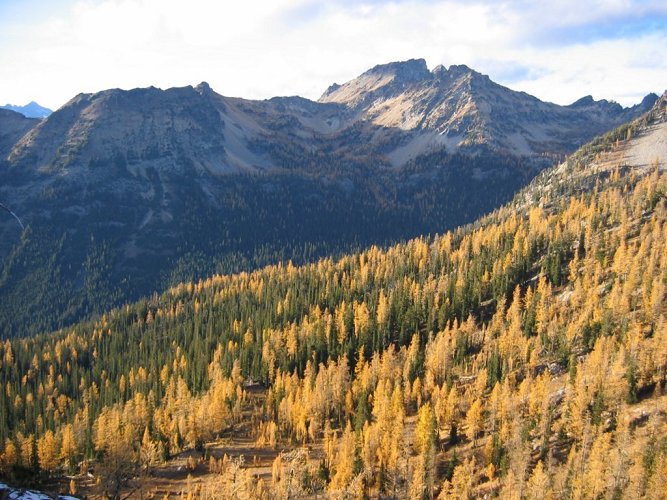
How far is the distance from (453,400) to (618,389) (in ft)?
112

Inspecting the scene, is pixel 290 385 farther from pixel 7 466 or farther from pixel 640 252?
pixel 640 252

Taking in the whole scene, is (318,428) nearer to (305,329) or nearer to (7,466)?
(305,329)

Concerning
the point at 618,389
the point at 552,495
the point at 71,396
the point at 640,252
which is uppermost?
the point at 640,252

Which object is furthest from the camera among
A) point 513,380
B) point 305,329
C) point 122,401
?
point 305,329

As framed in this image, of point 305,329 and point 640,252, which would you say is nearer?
point 640,252

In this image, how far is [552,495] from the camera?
92.2 m

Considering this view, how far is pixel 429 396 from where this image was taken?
13962 centimetres

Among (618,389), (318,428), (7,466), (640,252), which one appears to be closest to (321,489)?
(318,428)

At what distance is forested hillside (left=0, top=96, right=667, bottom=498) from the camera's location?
10112cm

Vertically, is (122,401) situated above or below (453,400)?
below

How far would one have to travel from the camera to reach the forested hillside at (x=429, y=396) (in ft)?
332

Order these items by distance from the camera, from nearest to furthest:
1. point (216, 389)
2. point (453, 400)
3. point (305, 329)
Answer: point (453, 400) < point (216, 389) < point (305, 329)

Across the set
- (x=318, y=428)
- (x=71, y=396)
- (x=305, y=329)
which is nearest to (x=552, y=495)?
(x=318, y=428)

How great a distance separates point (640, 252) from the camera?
522 ft
